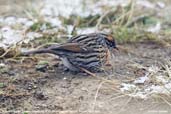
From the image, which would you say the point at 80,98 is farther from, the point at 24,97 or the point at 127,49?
the point at 127,49

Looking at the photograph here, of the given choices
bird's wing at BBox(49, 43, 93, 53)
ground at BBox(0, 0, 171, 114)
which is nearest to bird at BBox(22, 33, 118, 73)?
bird's wing at BBox(49, 43, 93, 53)

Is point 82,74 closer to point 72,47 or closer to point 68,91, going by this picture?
point 72,47

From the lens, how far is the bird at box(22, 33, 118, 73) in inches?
236

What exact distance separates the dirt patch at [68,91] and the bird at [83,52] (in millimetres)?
122

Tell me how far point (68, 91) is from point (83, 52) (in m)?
0.57

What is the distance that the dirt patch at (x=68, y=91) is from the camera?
5195mm

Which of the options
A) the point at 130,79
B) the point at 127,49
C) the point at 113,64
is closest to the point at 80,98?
the point at 130,79

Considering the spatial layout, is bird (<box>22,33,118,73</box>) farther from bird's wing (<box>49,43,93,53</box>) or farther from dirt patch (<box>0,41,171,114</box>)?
dirt patch (<box>0,41,171,114</box>)

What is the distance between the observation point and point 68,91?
5625 millimetres

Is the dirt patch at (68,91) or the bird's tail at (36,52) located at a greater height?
the bird's tail at (36,52)

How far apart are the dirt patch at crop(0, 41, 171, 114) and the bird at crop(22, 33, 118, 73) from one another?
4.8 inches

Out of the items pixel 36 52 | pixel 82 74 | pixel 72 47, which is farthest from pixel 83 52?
pixel 36 52

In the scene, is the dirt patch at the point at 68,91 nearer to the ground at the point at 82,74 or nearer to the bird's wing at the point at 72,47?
the ground at the point at 82,74

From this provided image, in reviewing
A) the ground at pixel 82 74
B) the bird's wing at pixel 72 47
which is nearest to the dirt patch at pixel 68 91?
the ground at pixel 82 74
